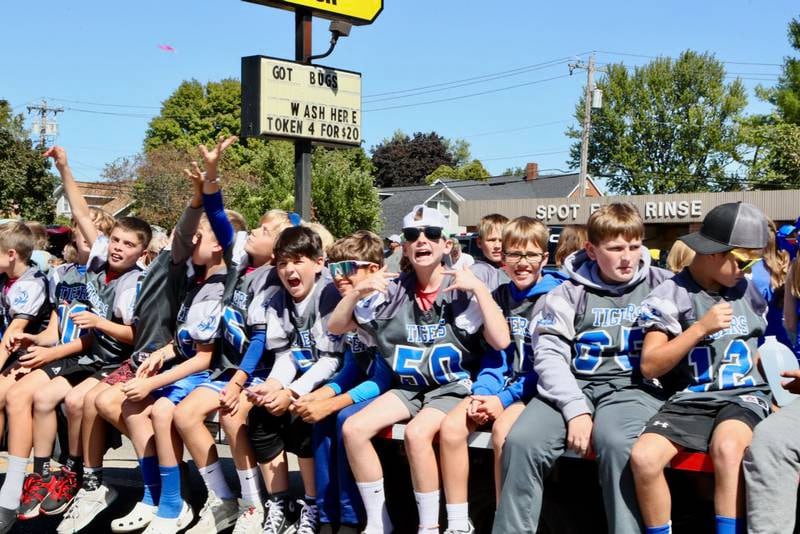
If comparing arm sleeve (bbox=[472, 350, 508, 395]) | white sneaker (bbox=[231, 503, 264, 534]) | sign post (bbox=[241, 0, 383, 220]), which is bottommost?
white sneaker (bbox=[231, 503, 264, 534])

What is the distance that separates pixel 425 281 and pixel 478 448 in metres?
0.87

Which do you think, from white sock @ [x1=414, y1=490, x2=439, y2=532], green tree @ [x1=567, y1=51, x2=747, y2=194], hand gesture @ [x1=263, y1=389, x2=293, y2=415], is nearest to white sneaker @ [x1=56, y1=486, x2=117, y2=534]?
hand gesture @ [x1=263, y1=389, x2=293, y2=415]

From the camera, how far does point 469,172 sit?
73375 millimetres

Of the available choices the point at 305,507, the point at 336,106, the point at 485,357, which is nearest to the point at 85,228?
the point at 305,507

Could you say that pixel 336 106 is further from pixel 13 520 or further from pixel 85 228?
pixel 13 520

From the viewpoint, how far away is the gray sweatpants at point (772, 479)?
10.5 feet

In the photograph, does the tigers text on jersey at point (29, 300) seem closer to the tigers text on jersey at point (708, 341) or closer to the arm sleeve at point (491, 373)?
the arm sleeve at point (491, 373)

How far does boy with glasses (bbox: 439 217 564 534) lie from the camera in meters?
Answer: 3.91

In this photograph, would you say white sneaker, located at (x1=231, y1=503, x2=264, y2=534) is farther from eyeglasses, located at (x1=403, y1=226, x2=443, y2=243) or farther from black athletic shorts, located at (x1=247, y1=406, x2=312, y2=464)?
eyeglasses, located at (x1=403, y1=226, x2=443, y2=243)

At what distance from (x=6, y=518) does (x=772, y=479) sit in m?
4.27

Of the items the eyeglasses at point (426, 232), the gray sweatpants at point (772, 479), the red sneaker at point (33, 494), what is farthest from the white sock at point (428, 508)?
the red sneaker at point (33, 494)

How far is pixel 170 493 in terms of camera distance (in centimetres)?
493

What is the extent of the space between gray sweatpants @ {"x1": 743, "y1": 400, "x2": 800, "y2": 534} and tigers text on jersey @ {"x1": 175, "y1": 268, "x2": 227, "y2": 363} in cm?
300

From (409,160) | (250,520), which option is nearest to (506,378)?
(250,520)
